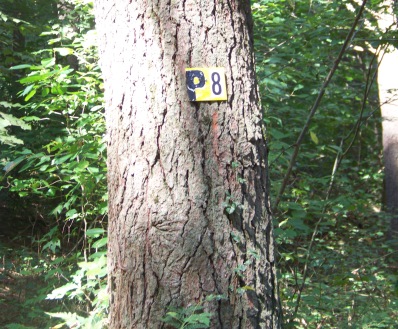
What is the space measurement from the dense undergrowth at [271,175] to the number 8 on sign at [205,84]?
0.98 metres

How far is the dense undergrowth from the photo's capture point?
12.4ft

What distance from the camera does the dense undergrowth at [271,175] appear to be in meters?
3.78

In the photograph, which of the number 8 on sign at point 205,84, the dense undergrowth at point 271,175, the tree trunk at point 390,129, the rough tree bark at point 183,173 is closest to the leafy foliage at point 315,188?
the dense undergrowth at point 271,175

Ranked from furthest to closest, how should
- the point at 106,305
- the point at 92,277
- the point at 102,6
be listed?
the point at 92,277
the point at 106,305
the point at 102,6

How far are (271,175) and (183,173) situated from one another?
2.77m

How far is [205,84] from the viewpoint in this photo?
2.36m

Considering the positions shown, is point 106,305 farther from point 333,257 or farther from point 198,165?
point 333,257

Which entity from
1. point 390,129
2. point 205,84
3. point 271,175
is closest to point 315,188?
point 271,175

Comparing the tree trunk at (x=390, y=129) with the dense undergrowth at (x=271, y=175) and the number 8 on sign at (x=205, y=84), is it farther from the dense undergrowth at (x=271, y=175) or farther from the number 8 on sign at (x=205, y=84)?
the number 8 on sign at (x=205, y=84)

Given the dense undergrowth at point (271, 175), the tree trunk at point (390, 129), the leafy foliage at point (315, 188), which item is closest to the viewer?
the dense undergrowth at point (271, 175)

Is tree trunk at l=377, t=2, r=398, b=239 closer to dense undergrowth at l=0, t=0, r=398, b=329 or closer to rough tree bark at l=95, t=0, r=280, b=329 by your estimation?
dense undergrowth at l=0, t=0, r=398, b=329

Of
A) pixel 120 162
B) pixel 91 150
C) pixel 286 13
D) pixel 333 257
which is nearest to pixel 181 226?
pixel 120 162

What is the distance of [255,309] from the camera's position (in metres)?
2.37

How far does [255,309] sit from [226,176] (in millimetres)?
601
